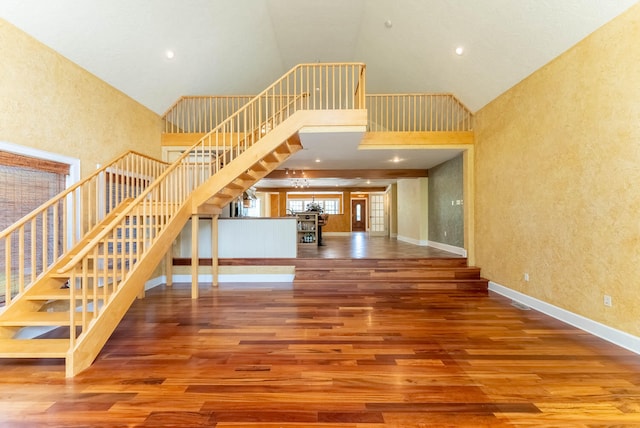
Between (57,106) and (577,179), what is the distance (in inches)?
242

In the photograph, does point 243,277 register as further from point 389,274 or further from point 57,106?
point 57,106

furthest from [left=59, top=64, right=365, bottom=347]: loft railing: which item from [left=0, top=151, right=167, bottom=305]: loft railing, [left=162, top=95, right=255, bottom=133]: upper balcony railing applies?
[left=162, top=95, right=255, bottom=133]: upper balcony railing

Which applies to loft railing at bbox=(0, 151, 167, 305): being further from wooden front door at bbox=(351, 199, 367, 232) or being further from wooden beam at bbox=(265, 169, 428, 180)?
wooden front door at bbox=(351, 199, 367, 232)

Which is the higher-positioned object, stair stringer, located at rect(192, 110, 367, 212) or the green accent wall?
stair stringer, located at rect(192, 110, 367, 212)

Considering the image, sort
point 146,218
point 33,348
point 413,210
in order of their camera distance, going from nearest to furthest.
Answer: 1. point 33,348
2. point 146,218
3. point 413,210

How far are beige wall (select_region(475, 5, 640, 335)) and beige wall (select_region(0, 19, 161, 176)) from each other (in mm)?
6050

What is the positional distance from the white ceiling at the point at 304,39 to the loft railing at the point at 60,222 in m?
1.42

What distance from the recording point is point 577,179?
335cm

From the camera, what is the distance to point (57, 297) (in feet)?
9.41

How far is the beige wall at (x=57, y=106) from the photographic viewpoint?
3.00 metres

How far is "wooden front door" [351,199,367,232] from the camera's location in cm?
1588

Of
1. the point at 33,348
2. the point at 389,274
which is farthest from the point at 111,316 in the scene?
the point at 389,274

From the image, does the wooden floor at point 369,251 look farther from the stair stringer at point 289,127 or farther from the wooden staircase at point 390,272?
the stair stringer at point 289,127

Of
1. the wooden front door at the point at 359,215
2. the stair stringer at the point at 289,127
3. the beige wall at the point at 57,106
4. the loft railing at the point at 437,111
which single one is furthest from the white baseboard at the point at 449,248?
the wooden front door at the point at 359,215
